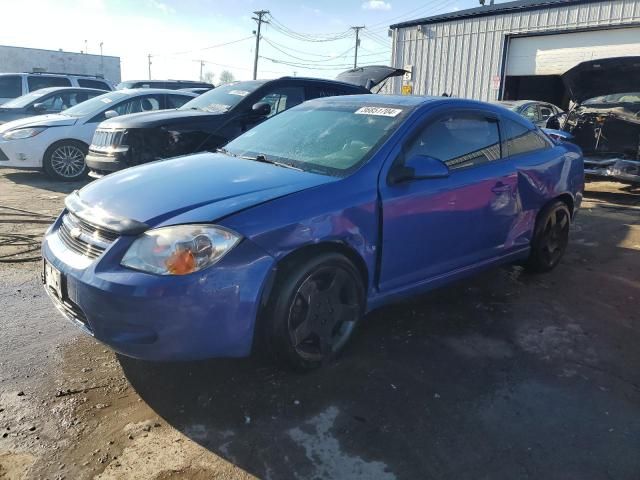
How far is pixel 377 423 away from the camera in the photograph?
104 inches

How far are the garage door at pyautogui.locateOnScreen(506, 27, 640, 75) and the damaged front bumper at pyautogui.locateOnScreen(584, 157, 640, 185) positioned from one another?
799 cm

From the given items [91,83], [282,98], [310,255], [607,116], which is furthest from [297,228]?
[91,83]

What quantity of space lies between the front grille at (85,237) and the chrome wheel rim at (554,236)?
3613mm

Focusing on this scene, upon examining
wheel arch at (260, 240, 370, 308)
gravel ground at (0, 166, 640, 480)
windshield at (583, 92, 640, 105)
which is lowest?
gravel ground at (0, 166, 640, 480)

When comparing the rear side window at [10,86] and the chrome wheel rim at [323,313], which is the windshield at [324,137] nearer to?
the chrome wheel rim at [323,313]

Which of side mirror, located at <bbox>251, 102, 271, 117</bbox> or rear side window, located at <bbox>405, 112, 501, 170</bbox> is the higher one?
side mirror, located at <bbox>251, 102, 271, 117</bbox>

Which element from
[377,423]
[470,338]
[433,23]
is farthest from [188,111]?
[433,23]

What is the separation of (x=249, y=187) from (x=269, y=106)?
416 cm

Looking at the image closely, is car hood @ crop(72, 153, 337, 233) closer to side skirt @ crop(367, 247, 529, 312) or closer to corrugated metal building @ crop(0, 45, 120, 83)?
side skirt @ crop(367, 247, 529, 312)

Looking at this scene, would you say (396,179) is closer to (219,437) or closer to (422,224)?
(422,224)

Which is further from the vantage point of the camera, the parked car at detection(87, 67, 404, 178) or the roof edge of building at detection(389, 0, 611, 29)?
the roof edge of building at detection(389, 0, 611, 29)

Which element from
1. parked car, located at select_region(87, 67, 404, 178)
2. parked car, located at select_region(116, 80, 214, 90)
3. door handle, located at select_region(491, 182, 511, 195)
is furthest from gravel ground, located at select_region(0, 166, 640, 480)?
parked car, located at select_region(116, 80, 214, 90)

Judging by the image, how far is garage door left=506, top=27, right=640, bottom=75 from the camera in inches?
594

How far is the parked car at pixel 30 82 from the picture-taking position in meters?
13.7
